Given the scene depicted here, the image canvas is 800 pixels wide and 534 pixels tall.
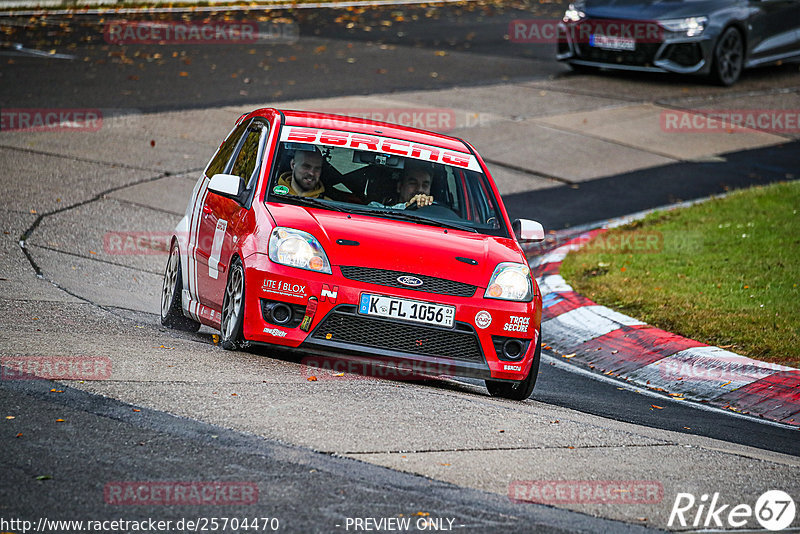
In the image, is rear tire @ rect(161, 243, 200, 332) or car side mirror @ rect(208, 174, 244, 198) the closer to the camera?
car side mirror @ rect(208, 174, 244, 198)

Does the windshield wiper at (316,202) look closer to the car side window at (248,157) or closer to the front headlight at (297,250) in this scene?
the car side window at (248,157)

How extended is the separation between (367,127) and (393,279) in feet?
5.86

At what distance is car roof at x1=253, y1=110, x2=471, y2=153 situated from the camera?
800 centimetres

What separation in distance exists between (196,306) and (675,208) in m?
7.36

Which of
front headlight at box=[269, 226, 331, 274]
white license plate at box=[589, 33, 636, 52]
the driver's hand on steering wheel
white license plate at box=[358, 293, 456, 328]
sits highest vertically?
the driver's hand on steering wheel

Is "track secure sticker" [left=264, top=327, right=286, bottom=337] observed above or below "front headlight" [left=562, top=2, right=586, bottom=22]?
below

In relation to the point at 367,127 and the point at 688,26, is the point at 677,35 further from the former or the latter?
the point at 367,127

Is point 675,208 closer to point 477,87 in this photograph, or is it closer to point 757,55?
point 477,87

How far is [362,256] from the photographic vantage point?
22.2 ft

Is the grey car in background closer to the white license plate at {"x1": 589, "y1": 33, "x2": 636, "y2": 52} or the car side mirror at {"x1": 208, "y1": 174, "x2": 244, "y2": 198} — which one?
the white license plate at {"x1": 589, "y1": 33, "x2": 636, "y2": 52}

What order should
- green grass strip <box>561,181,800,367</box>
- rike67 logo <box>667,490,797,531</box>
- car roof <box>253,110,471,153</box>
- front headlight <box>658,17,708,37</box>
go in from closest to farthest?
rike67 logo <box>667,490,797,531</box>, car roof <box>253,110,471,153</box>, green grass strip <box>561,181,800,367</box>, front headlight <box>658,17,708,37</box>

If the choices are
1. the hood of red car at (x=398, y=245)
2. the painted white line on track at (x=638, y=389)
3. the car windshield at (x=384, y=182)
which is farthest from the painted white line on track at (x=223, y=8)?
the hood of red car at (x=398, y=245)

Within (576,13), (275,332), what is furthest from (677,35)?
(275,332)

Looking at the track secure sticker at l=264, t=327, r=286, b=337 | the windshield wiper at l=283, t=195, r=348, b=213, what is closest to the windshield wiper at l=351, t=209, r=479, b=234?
the windshield wiper at l=283, t=195, r=348, b=213
